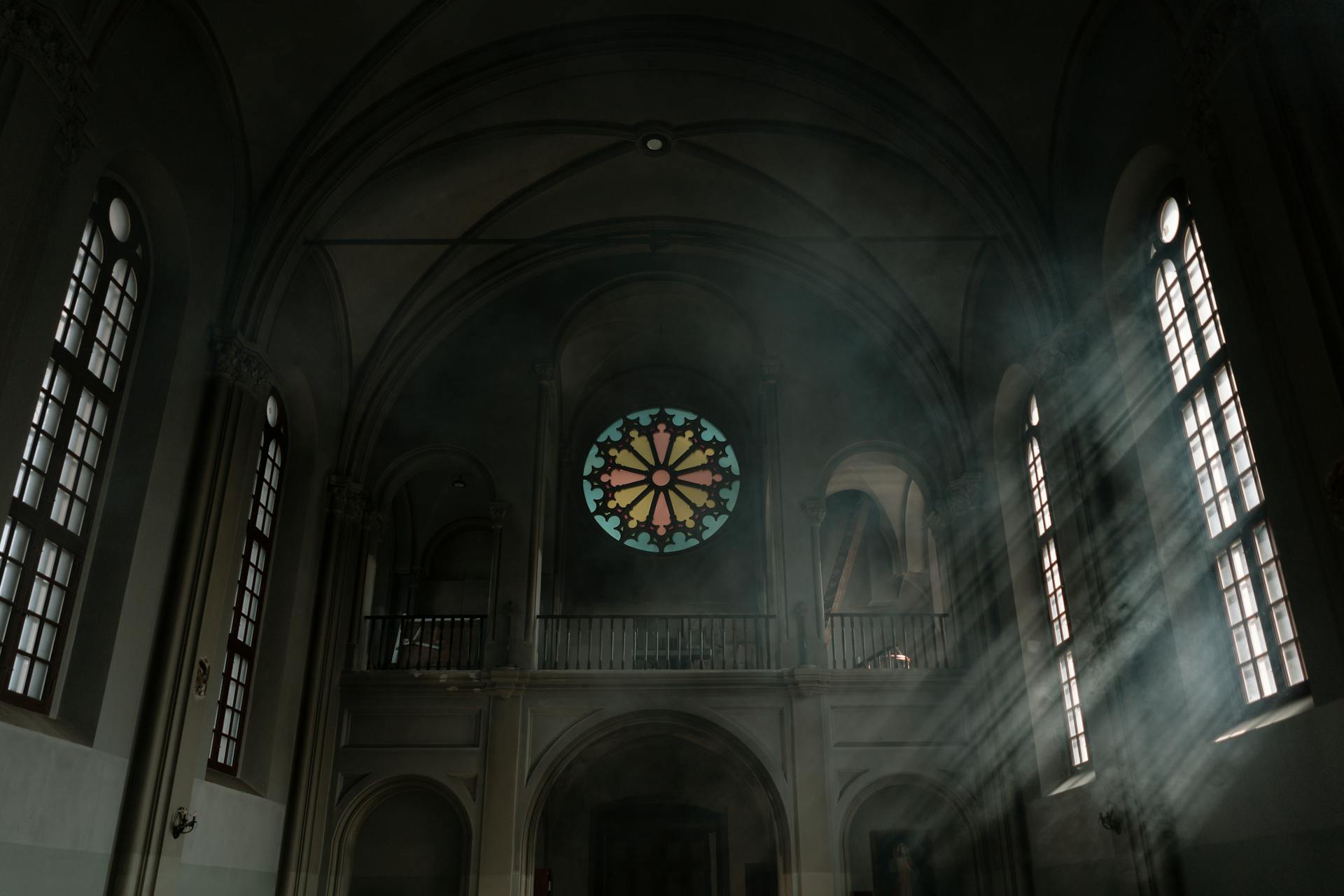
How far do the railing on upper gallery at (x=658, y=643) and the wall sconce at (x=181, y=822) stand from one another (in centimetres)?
514

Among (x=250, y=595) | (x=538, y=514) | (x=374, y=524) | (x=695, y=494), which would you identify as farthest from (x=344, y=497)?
(x=695, y=494)

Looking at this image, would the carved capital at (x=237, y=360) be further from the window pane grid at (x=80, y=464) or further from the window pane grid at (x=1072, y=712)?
the window pane grid at (x=1072, y=712)

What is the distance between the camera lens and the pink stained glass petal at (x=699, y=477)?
1880cm

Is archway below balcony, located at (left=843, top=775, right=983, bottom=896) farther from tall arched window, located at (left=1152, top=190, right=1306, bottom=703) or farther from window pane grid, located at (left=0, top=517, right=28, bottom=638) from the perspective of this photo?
window pane grid, located at (left=0, top=517, right=28, bottom=638)

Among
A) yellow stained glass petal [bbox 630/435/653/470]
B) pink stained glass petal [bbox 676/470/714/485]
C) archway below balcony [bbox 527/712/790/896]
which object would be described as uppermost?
yellow stained glass petal [bbox 630/435/653/470]

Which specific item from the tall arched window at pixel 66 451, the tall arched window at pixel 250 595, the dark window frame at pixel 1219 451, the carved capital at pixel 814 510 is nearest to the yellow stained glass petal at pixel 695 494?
the carved capital at pixel 814 510

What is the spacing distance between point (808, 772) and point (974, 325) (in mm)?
6627

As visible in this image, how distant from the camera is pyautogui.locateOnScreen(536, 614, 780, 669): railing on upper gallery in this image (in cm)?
1498

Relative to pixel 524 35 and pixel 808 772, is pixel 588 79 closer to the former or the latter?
pixel 524 35

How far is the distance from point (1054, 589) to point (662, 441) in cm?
779

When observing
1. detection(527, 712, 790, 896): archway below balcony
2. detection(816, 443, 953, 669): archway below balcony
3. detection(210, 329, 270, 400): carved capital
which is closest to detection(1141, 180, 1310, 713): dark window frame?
Answer: detection(816, 443, 953, 669): archway below balcony

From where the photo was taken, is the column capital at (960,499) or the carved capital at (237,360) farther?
the column capital at (960,499)

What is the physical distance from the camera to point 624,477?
18.9 metres

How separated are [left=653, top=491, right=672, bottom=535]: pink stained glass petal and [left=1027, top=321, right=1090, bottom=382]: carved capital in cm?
807
